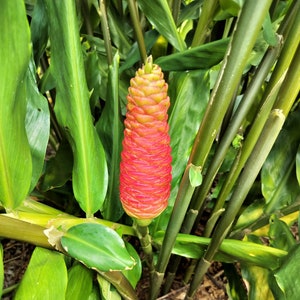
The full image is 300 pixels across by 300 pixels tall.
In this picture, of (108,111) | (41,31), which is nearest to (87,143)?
(108,111)

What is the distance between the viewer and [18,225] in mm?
519

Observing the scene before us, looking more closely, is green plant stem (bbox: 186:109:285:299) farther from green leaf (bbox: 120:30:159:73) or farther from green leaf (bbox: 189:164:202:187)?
green leaf (bbox: 120:30:159:73)

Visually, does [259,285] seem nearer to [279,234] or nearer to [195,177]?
[279,234]

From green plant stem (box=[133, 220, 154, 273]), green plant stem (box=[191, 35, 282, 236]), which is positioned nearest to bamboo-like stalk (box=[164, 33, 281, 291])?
green plant stem (box=[191, 35, 282, 236])

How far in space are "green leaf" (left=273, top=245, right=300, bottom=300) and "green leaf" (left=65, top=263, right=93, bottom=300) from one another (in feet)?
0.87

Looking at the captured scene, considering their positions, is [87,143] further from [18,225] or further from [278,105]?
[278,105]

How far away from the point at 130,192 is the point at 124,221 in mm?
309

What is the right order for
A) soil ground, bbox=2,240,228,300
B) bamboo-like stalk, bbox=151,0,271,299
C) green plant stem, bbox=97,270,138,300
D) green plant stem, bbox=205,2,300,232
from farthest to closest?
soil ground, bbox=2,240,228,300 < green plant stem, bbox=97,270,138,300 < green plant stem, bbox=205,2,300,232 < bamboo-like stalk, bbox=151,0,271,299

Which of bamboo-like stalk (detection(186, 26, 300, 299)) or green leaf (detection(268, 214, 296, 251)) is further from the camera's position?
green leaf (detection(268, 214, 296, 251))

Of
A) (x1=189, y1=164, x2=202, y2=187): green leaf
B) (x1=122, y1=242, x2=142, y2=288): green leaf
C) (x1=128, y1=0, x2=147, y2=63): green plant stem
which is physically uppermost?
(x1=128, y1=0, x2=147, y2=63): green plant stem

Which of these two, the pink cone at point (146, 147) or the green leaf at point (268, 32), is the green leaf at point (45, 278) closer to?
the pink cone at point (146, 147)

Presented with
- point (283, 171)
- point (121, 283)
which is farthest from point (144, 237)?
point (283, 171)

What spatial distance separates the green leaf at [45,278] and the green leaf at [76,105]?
3.2 inches

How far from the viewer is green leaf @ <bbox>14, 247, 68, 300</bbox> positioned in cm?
53
